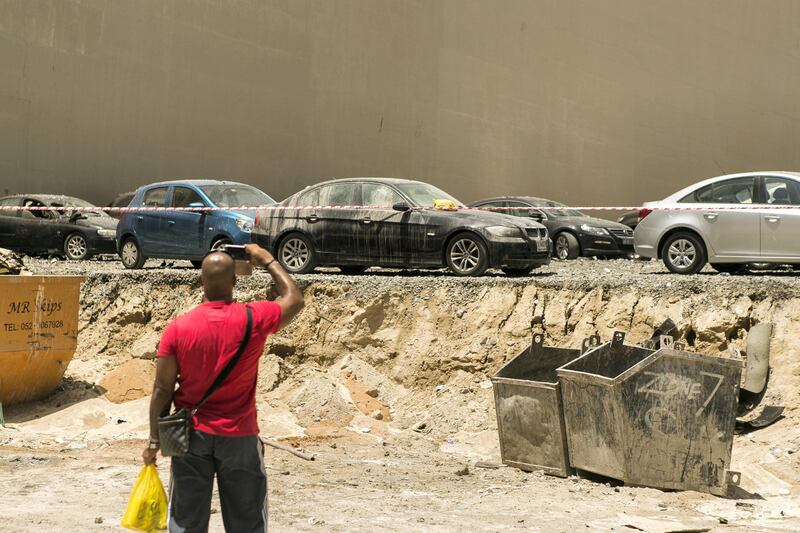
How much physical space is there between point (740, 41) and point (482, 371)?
32497 millimetres

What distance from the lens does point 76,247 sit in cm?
2128

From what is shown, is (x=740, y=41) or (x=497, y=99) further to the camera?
(x=740, y=41)

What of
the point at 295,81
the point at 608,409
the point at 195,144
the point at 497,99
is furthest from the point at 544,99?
the point at 608,409

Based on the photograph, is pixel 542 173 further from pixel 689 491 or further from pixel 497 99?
pixel 689 491

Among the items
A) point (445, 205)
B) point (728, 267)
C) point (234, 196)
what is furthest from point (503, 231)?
point (234, 196)

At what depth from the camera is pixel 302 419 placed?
11.9 meters

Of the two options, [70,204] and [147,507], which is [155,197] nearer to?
[70,204]

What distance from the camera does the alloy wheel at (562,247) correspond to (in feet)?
74.7

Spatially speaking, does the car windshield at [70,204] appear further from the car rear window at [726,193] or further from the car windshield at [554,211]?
the car rear window at [726,193]

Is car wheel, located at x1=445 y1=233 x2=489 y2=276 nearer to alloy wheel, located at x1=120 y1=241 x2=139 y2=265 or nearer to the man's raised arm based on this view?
alloy wheel, located at x1=120 y1=241 x2=139 y2=265

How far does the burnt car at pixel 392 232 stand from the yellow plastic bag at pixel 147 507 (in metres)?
10.0

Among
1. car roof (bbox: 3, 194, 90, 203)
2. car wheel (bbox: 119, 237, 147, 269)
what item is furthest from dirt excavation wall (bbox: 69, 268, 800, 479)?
car roof (bbox: 3, 194, 90, 203)

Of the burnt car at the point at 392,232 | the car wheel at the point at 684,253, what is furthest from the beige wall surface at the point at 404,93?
the car wheel at the point at 684,253

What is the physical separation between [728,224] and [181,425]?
1112 centimetres
